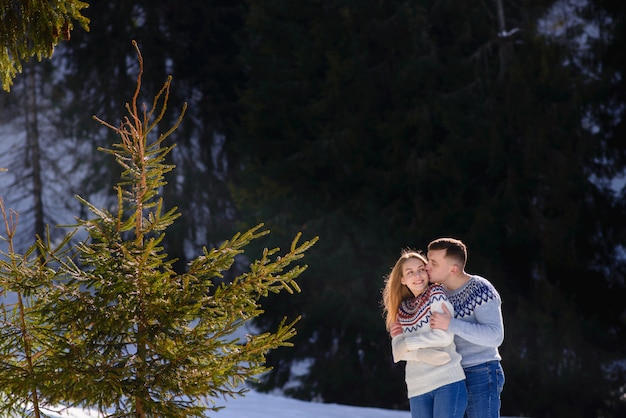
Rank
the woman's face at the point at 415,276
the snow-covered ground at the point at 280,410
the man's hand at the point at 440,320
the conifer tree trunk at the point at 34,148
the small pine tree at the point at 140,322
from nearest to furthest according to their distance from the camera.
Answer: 1. the small pine tree at the point at 140,322
2. the man's hand at the point at 440,320
3. the woman's face at the point at 415,276
4. the snow-covered ground at the point at 280,410
5. the conifer tree trunk at the point at 34,148

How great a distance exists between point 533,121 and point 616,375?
464 centimetres

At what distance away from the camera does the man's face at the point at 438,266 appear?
212 inches

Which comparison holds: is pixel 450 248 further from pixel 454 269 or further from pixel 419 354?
pixel 419 354

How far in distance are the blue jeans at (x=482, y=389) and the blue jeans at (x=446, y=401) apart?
16 centimetres

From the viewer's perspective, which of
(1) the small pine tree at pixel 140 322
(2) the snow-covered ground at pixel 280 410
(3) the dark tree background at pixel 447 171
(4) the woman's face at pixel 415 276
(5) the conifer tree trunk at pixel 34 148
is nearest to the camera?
(1) the small pine tree at pixel 140 322

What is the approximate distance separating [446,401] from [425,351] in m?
0.29

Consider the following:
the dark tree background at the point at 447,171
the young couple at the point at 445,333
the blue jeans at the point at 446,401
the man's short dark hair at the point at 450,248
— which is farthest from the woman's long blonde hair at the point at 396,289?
the dark tree background at the point at 447,171

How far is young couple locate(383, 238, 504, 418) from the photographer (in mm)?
5254

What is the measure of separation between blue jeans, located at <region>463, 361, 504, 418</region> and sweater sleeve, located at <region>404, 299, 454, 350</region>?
296 mm

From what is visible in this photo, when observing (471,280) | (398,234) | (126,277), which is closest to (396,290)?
(471,280)

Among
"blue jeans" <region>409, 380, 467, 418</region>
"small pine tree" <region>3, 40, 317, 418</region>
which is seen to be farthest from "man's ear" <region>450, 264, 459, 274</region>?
"small pine tree" <region>3, 40, 317, 418</region>

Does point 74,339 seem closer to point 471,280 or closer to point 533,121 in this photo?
point 471,280

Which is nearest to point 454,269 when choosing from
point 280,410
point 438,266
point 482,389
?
point 438,266

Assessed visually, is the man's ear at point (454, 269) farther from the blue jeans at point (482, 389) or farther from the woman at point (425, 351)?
the blue jeans at point (482, 389)
